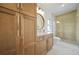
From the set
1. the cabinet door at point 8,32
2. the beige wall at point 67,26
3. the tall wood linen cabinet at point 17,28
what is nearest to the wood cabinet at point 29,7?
the tall wood linen cabinet at point 17,28

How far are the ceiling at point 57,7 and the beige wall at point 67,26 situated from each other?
2.5 inches

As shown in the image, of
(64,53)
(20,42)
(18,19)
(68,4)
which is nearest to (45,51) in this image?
(64,53)

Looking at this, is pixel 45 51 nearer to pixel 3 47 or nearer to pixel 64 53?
pixel 64 53

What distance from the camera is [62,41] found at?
169 centimetres

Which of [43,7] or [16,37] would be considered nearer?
[16,37]

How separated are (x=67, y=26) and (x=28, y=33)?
564 mm

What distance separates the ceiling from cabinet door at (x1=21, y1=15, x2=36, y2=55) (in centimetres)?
24

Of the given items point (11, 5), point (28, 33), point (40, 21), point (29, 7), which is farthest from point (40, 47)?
point (11, 5)

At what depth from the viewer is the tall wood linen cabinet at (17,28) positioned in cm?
137

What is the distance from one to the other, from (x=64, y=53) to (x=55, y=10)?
62 centimetres

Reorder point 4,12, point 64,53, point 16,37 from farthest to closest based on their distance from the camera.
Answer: point 64,53 < point 16,37 < point 4,12

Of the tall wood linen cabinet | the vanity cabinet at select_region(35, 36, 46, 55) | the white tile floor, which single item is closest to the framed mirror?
Answer: the tall wood linen cabinet

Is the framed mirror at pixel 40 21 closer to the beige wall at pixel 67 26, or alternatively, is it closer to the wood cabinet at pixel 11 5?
the beige wall at pixel 67 26
